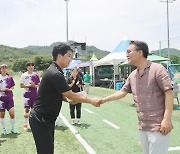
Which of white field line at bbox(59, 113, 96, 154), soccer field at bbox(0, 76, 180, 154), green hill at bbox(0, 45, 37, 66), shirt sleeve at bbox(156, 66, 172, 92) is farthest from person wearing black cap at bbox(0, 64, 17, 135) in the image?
green hill at bbox(0, 45, 37, 66)

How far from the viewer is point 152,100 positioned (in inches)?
130

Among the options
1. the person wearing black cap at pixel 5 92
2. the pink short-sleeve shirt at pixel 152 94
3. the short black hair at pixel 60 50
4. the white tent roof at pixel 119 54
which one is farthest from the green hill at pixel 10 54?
the pink short-sleeve shirt at pixel 152 94

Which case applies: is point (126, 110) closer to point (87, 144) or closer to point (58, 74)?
point (87, 144)

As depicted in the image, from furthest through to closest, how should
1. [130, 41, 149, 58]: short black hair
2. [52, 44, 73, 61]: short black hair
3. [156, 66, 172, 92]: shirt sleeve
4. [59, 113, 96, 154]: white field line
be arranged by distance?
[59, 113, 96, 154]: white field line, [52, 44, 73, 61]: short black hair, [130, 41, 149, 58]: short black hair, [156, 66, 172, 92]: shirt sleeve

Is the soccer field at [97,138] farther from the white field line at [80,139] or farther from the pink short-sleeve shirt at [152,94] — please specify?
the pink short-sleeve shirt at [152,94]

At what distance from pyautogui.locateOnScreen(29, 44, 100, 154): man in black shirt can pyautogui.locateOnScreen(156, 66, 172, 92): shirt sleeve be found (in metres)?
1.13

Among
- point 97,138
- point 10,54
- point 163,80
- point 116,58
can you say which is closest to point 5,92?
point 97,138

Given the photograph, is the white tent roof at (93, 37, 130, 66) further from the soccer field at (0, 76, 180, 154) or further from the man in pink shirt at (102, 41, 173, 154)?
the man in pink shirt at (102, 41, 173, 154)

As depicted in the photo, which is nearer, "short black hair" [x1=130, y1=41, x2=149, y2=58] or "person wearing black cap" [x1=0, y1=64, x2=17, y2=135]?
"short black hair" [x1=130, y1=41, x2=149, y2=58]

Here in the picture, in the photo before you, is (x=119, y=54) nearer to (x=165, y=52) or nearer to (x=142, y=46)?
(x=165, y=52)

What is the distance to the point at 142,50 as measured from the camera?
3457mm

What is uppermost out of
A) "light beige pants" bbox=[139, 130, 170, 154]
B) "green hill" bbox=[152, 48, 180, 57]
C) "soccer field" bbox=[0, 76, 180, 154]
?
"green hill" bbox=[152, 48, 180, 57]

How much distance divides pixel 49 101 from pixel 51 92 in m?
0.12

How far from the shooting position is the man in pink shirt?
3.18m
